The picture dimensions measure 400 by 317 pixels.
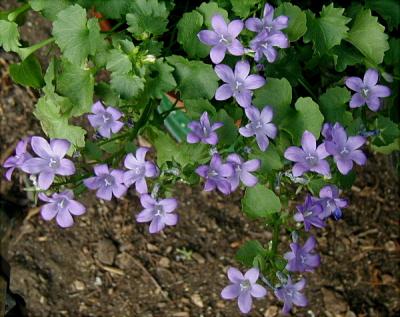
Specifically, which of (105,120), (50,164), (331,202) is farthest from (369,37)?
(50,164)

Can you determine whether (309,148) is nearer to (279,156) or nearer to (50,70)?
(279,156)

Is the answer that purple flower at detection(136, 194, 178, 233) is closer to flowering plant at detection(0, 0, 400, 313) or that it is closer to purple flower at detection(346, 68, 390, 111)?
flowering plant at detection(0, 0, 400, 313)

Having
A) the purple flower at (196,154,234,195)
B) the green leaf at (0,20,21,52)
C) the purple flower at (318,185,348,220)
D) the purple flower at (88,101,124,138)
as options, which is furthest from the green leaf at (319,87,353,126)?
the green leaf at (0,20,21,52)

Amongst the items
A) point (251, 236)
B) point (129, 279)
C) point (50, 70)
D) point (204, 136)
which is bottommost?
point (129, 279)

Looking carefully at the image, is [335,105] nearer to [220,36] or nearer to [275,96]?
[275,96]

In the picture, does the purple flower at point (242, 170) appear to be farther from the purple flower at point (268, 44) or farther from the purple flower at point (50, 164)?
the purple flower at point (50, 164)

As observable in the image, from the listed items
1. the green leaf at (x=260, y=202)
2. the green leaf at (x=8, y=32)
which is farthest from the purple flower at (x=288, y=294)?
the green leaf at (x=8, y=32)

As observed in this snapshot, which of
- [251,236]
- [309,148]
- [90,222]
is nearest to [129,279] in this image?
[90,222]
